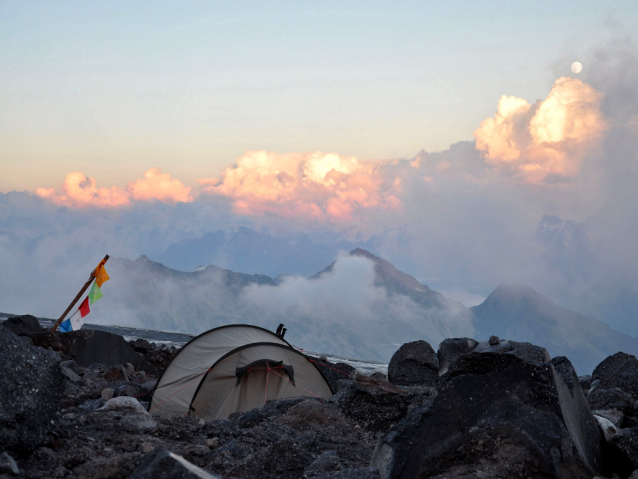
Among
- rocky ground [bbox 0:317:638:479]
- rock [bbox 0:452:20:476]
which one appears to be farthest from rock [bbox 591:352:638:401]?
rock [bbox 0:452:20:476]

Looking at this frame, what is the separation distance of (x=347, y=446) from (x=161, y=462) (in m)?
4.13

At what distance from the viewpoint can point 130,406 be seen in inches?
326

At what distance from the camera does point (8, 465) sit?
450 centimetres

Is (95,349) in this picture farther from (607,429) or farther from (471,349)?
(607,429)

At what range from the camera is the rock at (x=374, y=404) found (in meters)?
9.55

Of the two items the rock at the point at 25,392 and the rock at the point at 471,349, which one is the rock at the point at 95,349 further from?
the rock at the point at 25,392

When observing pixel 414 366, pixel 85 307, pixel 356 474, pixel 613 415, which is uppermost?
pixel 414 366

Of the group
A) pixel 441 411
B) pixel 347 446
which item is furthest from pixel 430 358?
pixel 441 411

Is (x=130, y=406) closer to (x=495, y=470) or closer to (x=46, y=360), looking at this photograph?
(x=46, y=360)

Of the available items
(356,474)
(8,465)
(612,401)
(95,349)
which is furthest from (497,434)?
(95,349)

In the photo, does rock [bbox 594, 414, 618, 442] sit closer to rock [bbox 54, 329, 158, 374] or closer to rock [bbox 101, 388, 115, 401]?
rock [bbox 101, 388, 115, 401]

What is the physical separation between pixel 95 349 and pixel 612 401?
19.1 meters

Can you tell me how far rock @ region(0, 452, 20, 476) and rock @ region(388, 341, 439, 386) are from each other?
1726 centimetres

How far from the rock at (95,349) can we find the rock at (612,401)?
1722cm
